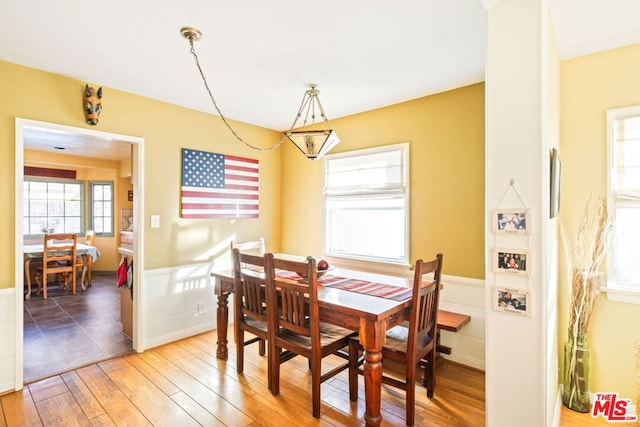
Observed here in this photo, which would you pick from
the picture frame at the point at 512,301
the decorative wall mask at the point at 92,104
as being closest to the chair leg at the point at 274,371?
the picture frame at the point at 512,301

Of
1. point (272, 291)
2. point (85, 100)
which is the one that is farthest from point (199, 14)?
point (272, 291)

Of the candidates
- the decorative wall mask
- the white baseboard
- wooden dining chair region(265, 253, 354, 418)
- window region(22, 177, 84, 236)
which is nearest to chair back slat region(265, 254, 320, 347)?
wooden dining chair region(265, 253, 354, 418)

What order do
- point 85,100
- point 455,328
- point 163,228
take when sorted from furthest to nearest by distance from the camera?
point 163,228 < point 85,100 < point 455,328

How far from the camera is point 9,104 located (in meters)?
2.51

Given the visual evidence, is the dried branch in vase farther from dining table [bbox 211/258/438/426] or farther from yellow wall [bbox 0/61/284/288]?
yellow wall [bbox 0/61/284/288]

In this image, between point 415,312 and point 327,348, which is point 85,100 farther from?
point 415,312

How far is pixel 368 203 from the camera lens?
147 inches

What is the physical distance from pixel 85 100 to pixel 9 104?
50cm

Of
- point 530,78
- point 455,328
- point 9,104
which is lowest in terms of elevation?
point 455,328

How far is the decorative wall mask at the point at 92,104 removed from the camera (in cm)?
283

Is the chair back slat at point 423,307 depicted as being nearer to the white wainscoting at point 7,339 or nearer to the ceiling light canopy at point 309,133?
the ceiling light canopy at point 309,133

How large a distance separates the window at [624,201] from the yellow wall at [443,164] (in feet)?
2.80

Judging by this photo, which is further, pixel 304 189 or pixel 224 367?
pixel 304 189

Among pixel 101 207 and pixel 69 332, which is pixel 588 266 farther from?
pixel 101 207
